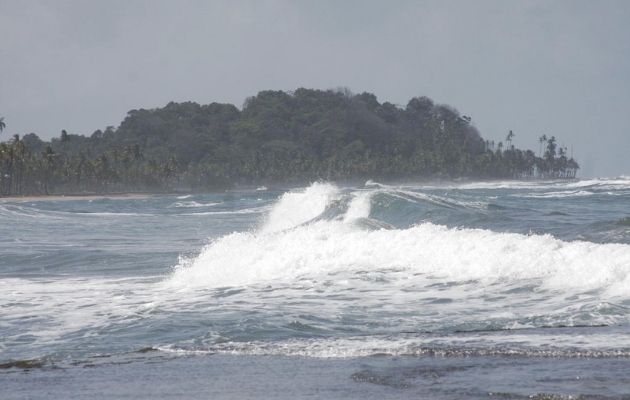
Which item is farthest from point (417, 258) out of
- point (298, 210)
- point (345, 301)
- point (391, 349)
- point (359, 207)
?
point (298, 210)

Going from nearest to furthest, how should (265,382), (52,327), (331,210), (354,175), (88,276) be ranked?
(265,382)
(52,327)
(88,276)
(331,210)
(354,175)

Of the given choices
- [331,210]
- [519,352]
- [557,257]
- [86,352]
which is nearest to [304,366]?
[519,352]

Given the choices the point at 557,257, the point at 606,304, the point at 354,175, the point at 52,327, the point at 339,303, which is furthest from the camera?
the point at 354,175

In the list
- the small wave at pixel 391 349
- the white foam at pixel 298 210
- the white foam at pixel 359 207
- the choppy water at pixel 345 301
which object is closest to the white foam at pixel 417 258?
the choppy water at pixel 345 301

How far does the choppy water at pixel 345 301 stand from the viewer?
1086cm

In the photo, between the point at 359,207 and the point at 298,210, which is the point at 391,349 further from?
the point at 298,210

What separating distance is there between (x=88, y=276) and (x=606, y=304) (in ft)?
37.5

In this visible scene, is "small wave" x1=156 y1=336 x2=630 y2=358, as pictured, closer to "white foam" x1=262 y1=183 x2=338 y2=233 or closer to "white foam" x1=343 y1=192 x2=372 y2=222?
"white foam" x1=343 y1=192 x2=372 y2=222

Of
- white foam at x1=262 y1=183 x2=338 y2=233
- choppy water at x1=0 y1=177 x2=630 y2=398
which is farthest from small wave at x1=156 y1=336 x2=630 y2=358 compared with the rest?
white foam at x1=262 y1=183 x2=338 y2=233

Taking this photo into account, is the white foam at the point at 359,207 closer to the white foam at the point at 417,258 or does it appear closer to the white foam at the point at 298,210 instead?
the white foam at the point at 298,210

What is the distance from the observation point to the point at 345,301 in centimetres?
1526

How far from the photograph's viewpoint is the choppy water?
10859 mm

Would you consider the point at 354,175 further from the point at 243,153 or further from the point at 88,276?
the point at 88,276

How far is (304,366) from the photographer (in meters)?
10.3
